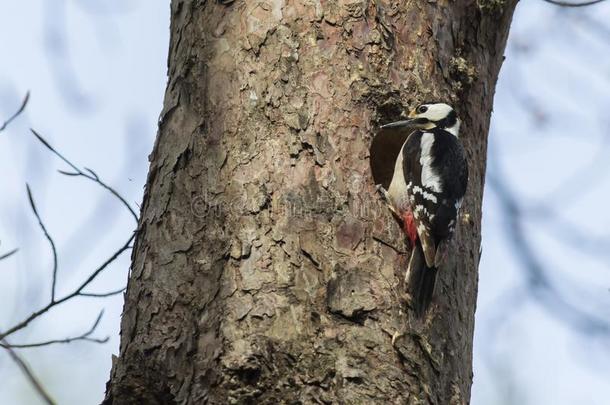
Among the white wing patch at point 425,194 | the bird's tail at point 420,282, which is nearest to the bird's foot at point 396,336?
the bird's tail at point 420,282

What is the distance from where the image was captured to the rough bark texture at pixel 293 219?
2857 mm

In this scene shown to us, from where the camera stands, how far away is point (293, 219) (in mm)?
3057

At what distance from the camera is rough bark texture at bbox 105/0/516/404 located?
2.86 m

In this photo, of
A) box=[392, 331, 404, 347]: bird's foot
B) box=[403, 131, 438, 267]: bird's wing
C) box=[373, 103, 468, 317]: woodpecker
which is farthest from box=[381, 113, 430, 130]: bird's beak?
box=[392, 331, 404, 347]: bird's foot

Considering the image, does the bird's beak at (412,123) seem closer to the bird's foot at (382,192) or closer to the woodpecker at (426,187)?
the woodpecker at (426,187)

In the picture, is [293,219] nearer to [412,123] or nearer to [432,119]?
[412,123]

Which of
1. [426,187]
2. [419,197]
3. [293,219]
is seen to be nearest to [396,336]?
[293,219]

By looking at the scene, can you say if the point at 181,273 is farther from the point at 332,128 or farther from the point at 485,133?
the point at 485,133

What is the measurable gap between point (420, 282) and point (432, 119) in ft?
2.73

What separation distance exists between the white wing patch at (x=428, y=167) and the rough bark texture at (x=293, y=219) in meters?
0.14

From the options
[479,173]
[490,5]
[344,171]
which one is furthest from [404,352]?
[490,5]

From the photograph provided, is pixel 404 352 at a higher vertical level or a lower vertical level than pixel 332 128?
lower

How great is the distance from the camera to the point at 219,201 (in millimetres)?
3148

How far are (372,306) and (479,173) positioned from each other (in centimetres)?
100
